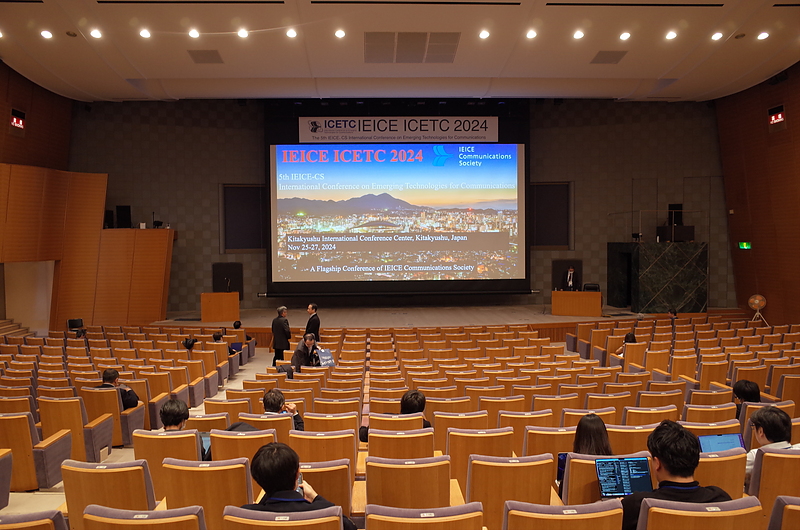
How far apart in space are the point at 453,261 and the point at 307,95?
235 inches

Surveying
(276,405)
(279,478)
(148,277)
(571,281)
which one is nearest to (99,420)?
(276,405)

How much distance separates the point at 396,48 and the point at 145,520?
445 inches

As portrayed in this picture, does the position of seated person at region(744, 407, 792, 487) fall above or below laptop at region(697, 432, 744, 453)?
above

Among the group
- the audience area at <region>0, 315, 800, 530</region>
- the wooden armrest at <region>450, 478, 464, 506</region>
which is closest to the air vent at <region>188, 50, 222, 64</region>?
the audience area at <region>0, 315, 800, 530</region>

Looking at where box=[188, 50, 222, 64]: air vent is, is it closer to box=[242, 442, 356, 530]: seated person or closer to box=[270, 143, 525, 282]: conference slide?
box=[270, 143, 525, 282]: conference slide

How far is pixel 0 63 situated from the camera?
12.7m

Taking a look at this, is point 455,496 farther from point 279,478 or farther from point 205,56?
point 205,56

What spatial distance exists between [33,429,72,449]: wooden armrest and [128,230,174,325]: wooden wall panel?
11034 mm

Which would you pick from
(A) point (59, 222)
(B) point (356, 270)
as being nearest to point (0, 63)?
(A) point (59, 222)

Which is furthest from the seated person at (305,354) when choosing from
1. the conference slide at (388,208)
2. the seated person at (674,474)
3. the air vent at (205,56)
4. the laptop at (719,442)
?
the conference slide at (388,208)

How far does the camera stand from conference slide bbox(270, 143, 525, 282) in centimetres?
1622

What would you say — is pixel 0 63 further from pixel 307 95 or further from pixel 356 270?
pixel 356 270

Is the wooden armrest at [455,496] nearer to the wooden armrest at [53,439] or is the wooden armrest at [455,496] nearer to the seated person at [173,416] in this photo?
the seated person at [173,416]

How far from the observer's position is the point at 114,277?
15.2 metres
